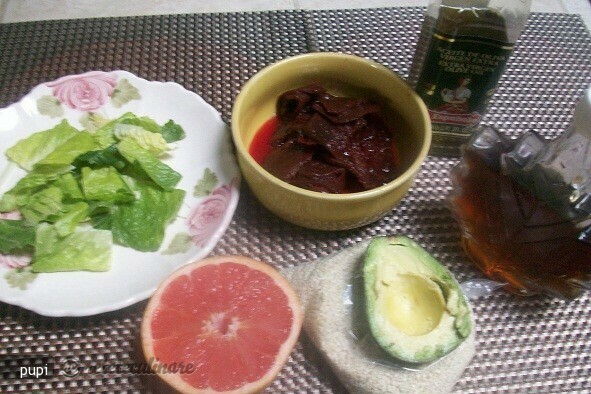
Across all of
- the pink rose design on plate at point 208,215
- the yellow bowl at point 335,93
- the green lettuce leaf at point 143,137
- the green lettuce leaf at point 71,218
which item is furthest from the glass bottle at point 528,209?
the green lettuce leaf at point 71,218

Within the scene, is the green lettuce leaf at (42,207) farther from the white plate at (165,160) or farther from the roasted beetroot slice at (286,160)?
the roasted beetroot slice at (286,160)

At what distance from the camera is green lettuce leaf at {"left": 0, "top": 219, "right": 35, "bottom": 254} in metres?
0.81

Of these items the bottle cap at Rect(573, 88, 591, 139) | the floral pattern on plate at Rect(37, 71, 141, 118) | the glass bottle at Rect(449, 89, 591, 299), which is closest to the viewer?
the bottle cap at Rect(573, 88, 591, 139)

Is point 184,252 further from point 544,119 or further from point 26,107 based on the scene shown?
point 544,119

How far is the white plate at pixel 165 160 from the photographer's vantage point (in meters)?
0.78

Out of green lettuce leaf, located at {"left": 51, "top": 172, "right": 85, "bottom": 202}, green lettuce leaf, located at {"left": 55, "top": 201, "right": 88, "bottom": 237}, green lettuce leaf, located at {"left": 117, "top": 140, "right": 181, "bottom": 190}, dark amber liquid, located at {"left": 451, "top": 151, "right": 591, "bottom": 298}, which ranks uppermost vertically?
dark amber liquid, located at {"left": 451, "top": 151, "right": 591, "bottom": 298}

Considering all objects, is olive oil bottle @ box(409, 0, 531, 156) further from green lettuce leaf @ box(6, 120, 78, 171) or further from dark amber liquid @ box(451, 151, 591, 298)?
green lettuce leaf @ box(6, 120, 78, 171)

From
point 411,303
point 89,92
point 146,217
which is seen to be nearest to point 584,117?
point 411,303

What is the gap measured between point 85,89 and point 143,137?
8.0 inches

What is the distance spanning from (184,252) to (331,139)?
0.98ft

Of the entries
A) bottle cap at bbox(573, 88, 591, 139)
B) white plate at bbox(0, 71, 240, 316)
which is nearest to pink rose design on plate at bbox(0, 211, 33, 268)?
white plate at bbox(0, 71, 240, 316)

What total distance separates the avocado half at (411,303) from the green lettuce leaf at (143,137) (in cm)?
43

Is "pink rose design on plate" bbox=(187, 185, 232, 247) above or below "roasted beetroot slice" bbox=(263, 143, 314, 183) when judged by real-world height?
below

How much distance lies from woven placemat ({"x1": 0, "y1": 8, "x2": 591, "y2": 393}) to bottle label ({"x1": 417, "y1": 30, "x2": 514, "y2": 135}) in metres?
0.13
